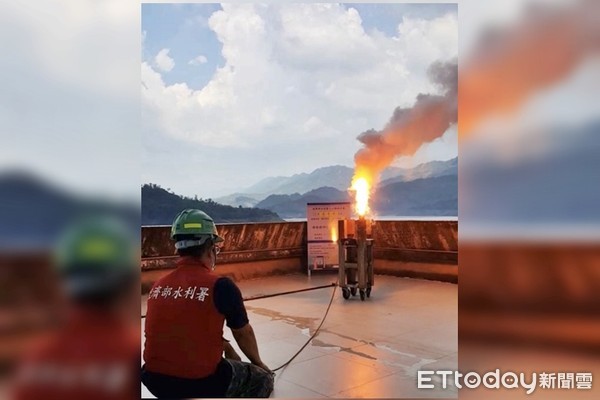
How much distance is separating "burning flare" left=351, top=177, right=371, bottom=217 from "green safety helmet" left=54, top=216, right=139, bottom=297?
4.89 meters

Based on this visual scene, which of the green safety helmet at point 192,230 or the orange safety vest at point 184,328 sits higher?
the green safety helmet at point 192,230

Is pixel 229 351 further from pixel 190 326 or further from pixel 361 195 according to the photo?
pixel 361 195

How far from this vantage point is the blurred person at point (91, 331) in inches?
46.0

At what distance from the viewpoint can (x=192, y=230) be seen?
214 cm

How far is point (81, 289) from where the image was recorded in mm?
1217

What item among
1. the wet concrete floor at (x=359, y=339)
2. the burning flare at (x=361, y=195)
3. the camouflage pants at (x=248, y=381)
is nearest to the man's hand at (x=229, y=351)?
the camouflage pants at (x=248, y=381)

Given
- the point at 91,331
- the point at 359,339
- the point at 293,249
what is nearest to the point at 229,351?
the point at 91,331

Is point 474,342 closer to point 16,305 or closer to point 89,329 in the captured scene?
point 89,329

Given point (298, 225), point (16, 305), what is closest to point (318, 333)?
point (16, 305)

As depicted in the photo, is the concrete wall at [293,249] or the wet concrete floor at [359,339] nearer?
the wet concrete floor at [359,339]

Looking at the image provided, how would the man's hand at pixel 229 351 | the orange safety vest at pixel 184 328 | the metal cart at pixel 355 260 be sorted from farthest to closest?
the metal cart at pixel 355 260 < the man's hand at pixel 229 351 < the orange safety vest at pixel 184 328

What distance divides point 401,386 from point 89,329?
7.45 feet

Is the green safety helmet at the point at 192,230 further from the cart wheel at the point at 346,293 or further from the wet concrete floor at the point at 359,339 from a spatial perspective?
the cart wheel at the point at 346,293

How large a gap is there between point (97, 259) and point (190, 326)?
79cm
